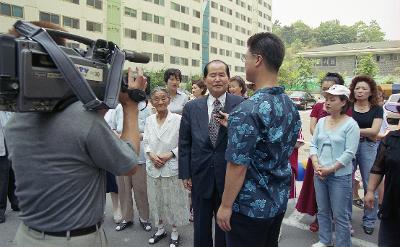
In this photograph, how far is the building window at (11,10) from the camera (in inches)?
985

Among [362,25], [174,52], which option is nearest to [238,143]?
[174,52]

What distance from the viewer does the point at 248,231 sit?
232 centimetres

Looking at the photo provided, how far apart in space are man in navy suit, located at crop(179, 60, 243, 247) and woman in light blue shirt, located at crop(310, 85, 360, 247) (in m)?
1.11

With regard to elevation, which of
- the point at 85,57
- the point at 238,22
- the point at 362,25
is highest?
the point at 362,25

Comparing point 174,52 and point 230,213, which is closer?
point 230,213

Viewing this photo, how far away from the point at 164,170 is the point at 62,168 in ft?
8.45

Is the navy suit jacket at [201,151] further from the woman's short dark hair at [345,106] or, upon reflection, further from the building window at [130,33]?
the building window at [130,33]

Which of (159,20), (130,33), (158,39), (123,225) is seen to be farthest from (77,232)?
(159,20)

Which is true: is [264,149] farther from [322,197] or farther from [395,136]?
[322,197]

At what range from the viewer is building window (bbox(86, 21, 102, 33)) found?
33.1 m

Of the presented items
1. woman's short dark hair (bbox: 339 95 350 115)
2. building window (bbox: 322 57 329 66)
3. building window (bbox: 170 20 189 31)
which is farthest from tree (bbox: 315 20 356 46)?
woman's short dark hair (bbox: 339 95 350 115)

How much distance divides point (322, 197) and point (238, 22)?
63293 millimetres

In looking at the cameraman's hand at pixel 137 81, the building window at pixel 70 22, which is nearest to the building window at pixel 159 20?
the building window at pixel 70 22

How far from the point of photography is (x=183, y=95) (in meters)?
5.51
